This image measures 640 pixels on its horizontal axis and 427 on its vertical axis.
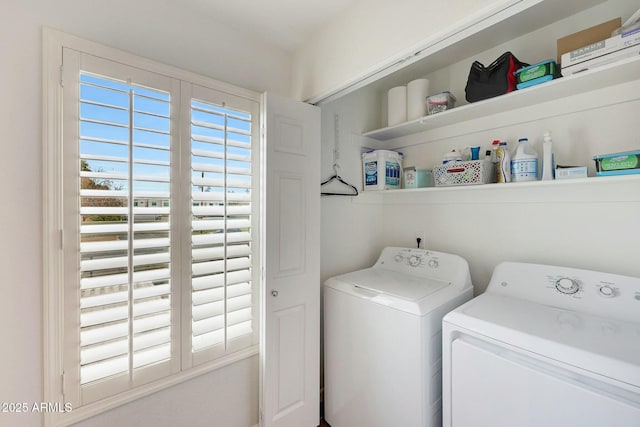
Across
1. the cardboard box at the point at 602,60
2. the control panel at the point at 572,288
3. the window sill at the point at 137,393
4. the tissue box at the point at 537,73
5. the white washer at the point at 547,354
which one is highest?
the tissue box at the point at 537,73

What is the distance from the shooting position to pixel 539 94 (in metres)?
1.34

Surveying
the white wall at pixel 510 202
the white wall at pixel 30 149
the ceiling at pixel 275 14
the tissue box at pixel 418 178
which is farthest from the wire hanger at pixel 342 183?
the white wall at pixel 30 149

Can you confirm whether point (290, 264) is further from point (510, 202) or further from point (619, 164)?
point (619, 164)

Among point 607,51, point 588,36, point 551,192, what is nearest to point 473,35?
point 588,36

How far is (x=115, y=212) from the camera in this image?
1.19m

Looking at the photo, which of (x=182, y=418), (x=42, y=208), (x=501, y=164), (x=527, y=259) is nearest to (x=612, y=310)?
(x=527, y=259)

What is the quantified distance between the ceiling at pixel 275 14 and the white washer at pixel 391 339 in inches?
62.3

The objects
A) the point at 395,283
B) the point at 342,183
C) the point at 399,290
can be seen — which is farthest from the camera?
the point at 342,183

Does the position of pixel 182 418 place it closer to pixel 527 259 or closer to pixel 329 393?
pixel 329 393

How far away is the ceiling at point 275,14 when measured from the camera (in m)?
1.38

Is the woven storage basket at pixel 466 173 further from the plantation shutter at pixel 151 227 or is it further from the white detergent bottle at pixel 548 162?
the plantation shutter at pixel 151 227

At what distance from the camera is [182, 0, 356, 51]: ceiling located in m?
1.38

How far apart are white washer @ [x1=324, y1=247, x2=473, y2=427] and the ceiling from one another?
158 centimetres

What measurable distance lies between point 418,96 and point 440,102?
0.57 feet
